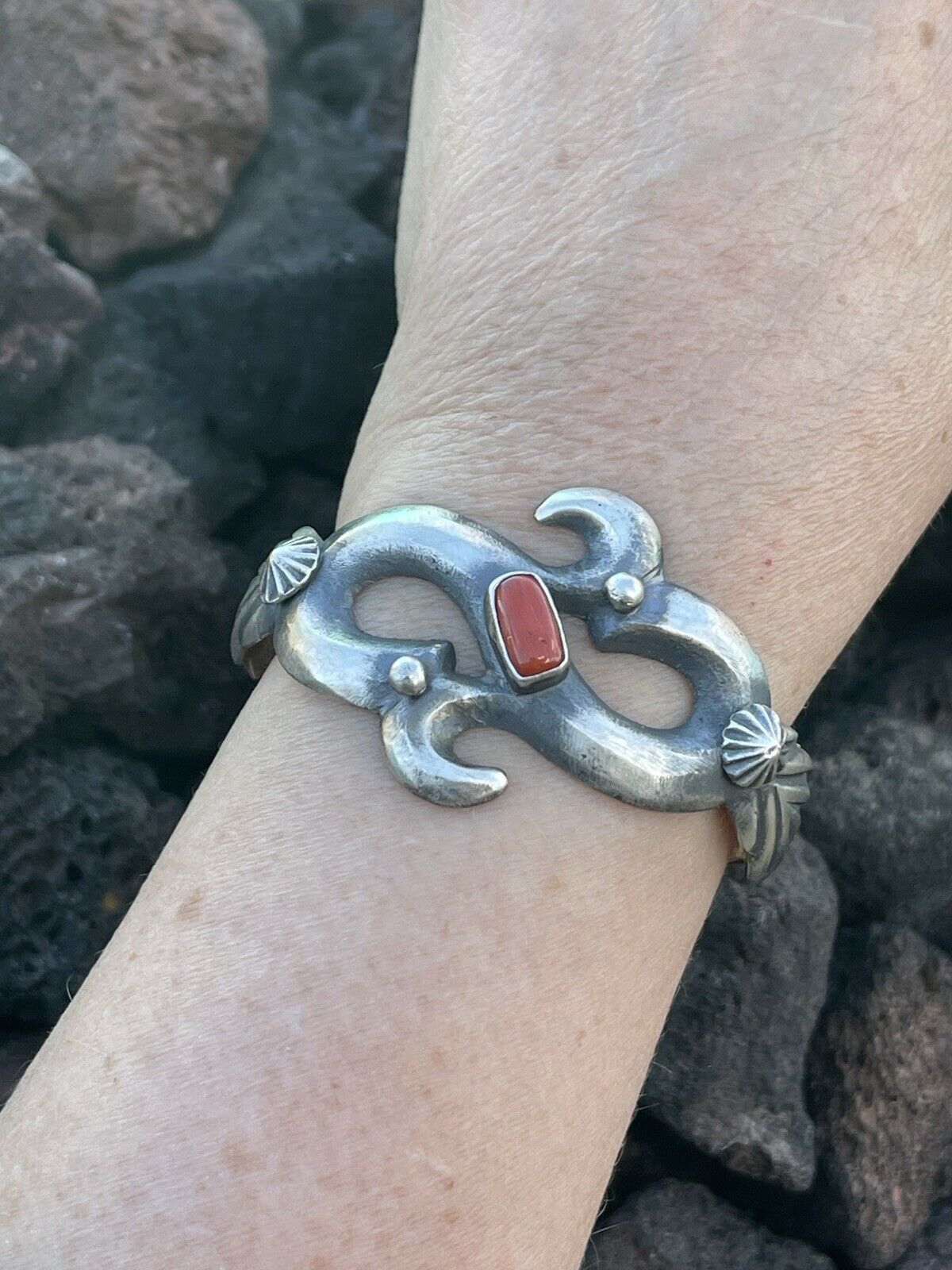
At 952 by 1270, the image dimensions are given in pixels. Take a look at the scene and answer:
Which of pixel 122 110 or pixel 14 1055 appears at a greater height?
pixel 122 110

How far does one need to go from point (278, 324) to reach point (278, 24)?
0.54m

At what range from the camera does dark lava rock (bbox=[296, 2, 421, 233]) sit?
5.31ft

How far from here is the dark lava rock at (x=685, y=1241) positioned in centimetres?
109

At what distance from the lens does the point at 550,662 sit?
0.84 m

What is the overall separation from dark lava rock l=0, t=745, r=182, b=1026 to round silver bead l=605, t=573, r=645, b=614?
64 cm

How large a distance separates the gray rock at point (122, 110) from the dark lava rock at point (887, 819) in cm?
107

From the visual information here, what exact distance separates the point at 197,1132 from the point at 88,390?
0.95m

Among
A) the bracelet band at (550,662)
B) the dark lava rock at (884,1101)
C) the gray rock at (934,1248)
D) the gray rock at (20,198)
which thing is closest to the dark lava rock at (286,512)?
the gray rock at (20,198)

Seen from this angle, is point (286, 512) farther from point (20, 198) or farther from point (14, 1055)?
point (14, 1055)

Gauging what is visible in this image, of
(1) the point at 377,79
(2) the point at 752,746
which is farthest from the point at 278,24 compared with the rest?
(2) the point at 752,746

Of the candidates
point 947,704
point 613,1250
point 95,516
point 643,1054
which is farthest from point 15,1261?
point 947,704

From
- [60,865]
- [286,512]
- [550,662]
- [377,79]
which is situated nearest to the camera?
[550,662]

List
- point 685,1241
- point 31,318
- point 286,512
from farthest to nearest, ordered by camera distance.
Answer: point 286,512
point 31,318
point 685,1241

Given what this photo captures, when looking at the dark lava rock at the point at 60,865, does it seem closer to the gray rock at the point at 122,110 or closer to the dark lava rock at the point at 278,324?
the dark lava rock at the point at 278,324
